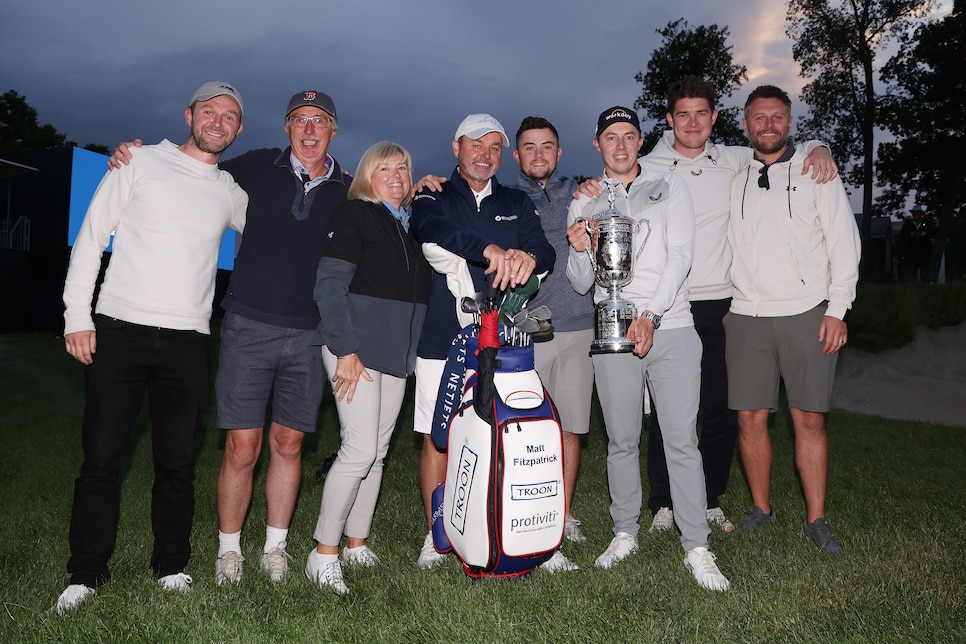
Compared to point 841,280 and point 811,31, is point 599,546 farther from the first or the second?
point 811,31

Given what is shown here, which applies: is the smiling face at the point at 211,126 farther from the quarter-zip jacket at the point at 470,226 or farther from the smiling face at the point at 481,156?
the smiling face at the point at 481,156

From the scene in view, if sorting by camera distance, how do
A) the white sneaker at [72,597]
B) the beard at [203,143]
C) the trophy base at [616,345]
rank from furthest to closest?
1. the beard at [203,143]
2. the trophy base at [616,345]
3. the white sneaker at [72,597]

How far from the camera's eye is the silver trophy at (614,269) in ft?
13.0

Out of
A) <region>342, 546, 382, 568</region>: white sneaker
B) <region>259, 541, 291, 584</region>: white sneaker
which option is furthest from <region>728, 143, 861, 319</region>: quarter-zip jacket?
<region>259, 541, 291, 584</region>: white sneaker

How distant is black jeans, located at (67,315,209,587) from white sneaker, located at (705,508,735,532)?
3.40 meters

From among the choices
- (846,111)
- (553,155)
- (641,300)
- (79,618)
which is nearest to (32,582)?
(79,618)

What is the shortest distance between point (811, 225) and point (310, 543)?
380 cm

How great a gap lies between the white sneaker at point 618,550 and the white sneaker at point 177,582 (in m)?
2.17

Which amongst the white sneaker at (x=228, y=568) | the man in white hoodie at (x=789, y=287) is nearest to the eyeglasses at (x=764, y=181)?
the man in white hoodie at (x=789, y=287)

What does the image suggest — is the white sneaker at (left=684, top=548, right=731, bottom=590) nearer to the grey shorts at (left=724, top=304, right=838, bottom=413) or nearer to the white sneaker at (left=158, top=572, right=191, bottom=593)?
the grey shorts at (left=724, top=304, right=838, bottom=413)

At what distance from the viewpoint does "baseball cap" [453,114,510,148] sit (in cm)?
426

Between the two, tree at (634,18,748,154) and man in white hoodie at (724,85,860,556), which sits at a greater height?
tree at (634,18,748,154)

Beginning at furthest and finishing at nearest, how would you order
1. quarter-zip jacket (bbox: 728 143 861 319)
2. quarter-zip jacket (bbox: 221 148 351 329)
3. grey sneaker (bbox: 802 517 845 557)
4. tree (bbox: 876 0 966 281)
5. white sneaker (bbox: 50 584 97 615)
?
1. tree (bbox: 876 0 966 281)
2. quarter-zip jacket (bbox: 728 143 861 319)
3. grey sneaker (bbox: 802 517 845 557)
4. quarter-zip jacket (bbox: 221 148 351 329)
5. white sneaker (bbox: 50 584 97 615)

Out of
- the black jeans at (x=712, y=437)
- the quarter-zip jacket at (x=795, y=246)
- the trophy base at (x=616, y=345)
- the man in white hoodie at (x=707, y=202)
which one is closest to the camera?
the trophy base at (x=616, y=345)
